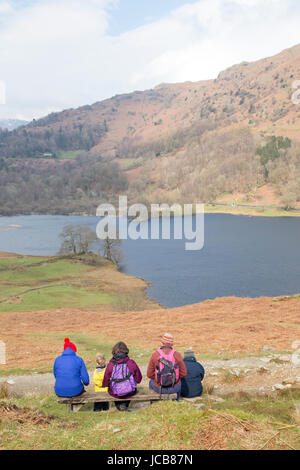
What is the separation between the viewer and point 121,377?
8.44 metres

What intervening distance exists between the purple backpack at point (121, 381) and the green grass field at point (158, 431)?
1.05 m

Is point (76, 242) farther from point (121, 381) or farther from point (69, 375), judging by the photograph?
point (121, 381)

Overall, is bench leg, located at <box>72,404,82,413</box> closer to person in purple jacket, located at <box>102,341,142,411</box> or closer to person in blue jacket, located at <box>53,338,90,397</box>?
person in blue jacket, located at <box>53,338,90,397</box>

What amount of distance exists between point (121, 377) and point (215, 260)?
70888 millimetres

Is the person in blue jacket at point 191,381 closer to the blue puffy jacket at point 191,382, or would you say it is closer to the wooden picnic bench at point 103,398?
the blue puffy jacket at point 191,382

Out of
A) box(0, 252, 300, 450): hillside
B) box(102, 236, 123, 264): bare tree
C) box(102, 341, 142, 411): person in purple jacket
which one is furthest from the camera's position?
box(102, 236, 123, 264): bare tree

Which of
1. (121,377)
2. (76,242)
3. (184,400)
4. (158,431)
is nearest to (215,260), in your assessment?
(76,242)

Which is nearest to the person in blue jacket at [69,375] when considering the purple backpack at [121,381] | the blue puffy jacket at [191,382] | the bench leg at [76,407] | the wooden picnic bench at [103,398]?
the wooden picnic bench at [103,398]

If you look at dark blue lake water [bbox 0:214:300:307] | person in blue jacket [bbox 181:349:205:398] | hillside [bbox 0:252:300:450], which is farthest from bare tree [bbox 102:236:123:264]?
person in blue jacket [bbox 181:349:205:398]

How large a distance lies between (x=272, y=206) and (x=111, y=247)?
10978 centimetres

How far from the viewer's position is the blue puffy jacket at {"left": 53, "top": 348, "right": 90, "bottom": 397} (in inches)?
340

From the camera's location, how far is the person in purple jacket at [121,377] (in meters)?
8.41

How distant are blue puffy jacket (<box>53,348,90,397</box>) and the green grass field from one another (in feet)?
3.88

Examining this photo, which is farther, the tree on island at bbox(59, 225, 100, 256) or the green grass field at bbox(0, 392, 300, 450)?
the tree on island at bbox(59, 225, 100, 256)
